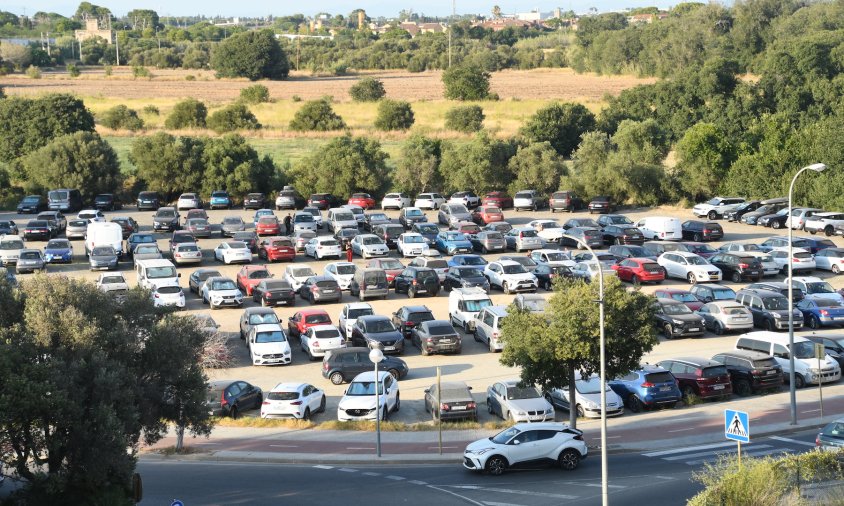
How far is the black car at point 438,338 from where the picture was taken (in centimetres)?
3722

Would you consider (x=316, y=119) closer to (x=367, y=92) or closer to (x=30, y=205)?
(x=367, y=92)

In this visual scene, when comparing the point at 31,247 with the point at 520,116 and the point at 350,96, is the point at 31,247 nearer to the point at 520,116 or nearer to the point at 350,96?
the point at 520,116

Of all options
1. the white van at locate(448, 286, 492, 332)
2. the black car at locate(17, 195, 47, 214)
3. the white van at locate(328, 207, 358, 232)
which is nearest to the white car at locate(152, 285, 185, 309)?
the white van at locate(448, 286, 492, 332)

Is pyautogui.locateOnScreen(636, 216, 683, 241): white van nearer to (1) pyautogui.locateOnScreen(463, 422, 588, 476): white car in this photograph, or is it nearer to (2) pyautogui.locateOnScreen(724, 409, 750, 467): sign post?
(1) pyautogui.locateOnScreen(463, 422, 588, 476): white car

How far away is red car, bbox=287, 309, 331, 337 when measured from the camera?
1531 inches

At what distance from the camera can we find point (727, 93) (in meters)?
86.4

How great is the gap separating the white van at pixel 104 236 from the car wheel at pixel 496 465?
3181 cm

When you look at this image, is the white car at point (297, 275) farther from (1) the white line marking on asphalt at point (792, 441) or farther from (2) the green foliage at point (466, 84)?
(2) the green foliage at point (466, 84)

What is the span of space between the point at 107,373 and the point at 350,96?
333ft

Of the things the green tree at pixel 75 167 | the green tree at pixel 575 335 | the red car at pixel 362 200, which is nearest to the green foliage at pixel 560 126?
the red car at pixel 362 200

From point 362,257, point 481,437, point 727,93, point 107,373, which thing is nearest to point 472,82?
point 727,93

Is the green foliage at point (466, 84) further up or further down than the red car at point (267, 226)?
further up

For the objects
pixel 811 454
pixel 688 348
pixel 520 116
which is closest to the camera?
pixel 811 454

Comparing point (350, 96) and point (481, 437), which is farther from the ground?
point (350, 96)
